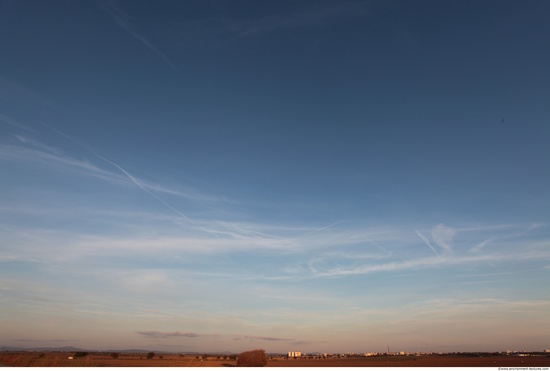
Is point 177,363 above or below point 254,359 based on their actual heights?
below

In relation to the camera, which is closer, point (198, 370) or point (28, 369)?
point (28, 369)

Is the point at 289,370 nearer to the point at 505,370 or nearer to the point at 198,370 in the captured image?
the point at 198,370

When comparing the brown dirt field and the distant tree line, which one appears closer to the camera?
the brown dirt field

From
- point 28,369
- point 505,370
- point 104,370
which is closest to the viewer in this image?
point 28,369

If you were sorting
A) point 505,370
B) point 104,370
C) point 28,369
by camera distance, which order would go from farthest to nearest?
point 505,370 → point 104,370 → point 28,369

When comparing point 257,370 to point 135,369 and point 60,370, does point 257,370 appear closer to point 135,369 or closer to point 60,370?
point 135,369

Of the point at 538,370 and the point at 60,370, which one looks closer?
the point at 60,370

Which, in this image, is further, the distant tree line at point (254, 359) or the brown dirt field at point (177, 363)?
the distant tree line at point (254, 359)

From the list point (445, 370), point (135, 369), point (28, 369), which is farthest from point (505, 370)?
point (28, 369)

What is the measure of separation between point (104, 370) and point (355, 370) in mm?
12701

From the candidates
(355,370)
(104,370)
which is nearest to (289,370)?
(355,370)

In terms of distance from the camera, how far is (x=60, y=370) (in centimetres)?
1766

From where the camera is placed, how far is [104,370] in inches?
748

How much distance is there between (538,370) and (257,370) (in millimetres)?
15030
